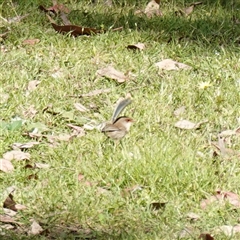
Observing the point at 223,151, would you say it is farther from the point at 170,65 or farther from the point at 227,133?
the point at 170,65

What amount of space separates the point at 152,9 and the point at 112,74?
1.15 meters

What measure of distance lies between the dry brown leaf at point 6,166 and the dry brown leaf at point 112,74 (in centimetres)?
114

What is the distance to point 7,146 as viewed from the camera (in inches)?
159

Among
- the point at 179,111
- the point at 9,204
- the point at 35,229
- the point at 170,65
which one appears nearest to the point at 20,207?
the point at 9,204

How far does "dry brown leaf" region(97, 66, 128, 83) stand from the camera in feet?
15.6

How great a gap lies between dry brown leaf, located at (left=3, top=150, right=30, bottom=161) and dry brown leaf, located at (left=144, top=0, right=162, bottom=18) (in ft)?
6.82

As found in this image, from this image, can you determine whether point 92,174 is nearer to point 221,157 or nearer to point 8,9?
point 221,157

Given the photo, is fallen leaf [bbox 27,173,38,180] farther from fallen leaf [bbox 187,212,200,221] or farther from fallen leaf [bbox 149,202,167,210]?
fallen leaf [bbox 187,212,200,221]

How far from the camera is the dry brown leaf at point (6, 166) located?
3800mm

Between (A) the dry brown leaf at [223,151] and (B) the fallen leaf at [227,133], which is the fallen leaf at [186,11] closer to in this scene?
(B) the fallen leaf at [227,133]

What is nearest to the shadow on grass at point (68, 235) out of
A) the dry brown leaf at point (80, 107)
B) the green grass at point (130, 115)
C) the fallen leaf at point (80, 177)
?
the green grass at point (130, 115)

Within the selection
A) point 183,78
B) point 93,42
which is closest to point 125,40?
point 93,42

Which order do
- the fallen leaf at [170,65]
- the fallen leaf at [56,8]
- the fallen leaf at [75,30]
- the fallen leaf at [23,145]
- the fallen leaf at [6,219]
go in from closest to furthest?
the fallen leaf at [6,219], the fallen leaf at [23,145], the fallen leaf at [170,65], the fallen leaf at [75,30], the fallen leaf at [56,8]

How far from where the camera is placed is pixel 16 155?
391 cm
